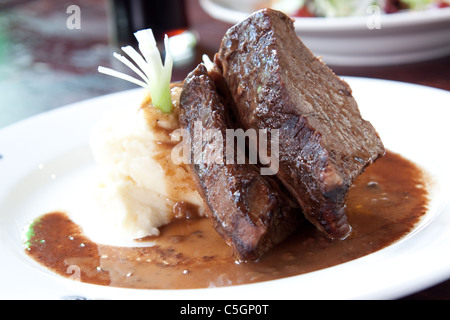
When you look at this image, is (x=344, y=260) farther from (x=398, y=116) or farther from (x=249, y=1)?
(x=249, y=1)

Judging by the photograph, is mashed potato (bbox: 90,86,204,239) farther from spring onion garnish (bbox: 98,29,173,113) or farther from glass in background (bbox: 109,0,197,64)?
glass in background (bbox: 109,0,197,64)

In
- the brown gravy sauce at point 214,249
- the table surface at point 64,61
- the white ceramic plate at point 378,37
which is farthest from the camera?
the table surface at point 64,61

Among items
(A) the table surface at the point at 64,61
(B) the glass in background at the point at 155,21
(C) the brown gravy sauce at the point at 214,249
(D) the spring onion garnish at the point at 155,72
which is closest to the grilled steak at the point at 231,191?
(C) the brown gravy sauce at the point at 214,249

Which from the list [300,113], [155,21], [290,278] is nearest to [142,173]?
[300,113]

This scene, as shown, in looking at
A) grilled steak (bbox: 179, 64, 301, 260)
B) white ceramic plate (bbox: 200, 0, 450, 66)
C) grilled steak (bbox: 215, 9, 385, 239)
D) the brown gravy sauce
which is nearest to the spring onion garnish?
grilled steak (bbox: 179, 64, 301, 260)

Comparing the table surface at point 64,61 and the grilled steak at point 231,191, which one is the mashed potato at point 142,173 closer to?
the grilled steak at point 231,191

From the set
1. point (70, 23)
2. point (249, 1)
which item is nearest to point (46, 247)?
point (249, 1)
